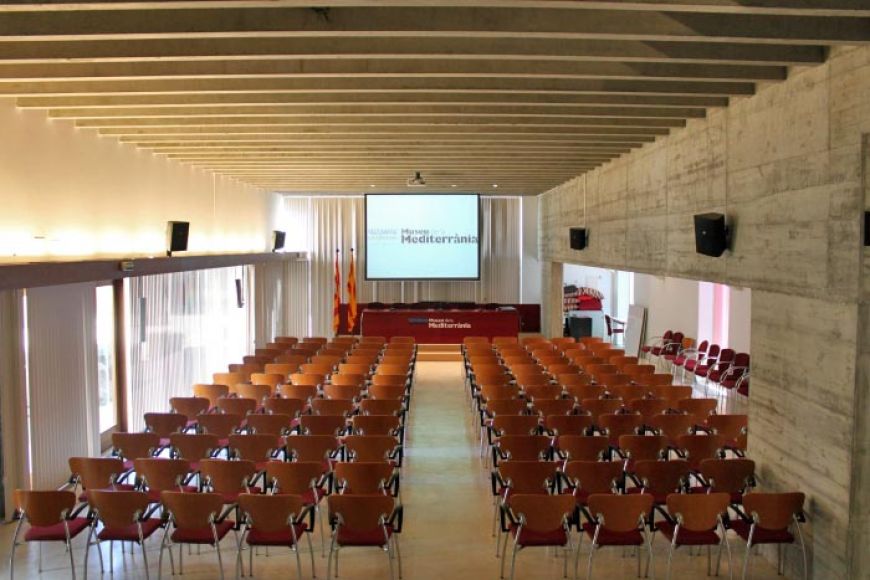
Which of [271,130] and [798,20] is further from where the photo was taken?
[271,130]

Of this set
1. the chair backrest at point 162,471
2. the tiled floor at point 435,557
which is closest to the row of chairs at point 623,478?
the tiled floor at point 435,557

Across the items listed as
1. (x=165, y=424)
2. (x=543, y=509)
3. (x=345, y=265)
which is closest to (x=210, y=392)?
(x=165, y=424)

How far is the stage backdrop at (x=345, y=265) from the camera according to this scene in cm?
2125

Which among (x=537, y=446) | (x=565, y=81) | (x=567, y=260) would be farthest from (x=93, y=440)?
(x=567, y=260)

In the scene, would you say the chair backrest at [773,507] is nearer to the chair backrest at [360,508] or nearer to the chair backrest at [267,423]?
the chair backrest at [360,508]

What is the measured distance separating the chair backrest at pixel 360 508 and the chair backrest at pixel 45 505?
194 centimetres

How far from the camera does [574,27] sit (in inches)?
194

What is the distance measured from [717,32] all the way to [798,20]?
55cm

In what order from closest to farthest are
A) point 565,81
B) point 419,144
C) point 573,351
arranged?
point 565,81, point 419,144, point 573,351

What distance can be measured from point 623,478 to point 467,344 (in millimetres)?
7744

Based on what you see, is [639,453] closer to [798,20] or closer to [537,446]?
[537,446]

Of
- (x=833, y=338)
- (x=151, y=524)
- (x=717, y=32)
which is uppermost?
(x=717, y=32)

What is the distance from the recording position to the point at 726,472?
6316 mm

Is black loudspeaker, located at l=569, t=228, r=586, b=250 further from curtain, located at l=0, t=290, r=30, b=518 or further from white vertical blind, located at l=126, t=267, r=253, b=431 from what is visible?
curtain, located at l=0, t=290, r=30, b=518
